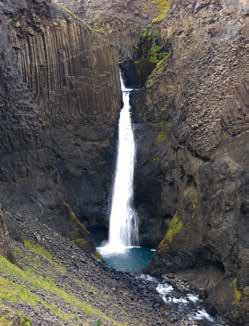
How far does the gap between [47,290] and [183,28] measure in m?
29.7

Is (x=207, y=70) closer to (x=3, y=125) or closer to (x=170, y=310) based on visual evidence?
(x=3, y=125)

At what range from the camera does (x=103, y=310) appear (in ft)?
97.1

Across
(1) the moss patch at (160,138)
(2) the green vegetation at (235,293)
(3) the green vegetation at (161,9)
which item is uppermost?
(3) the green vegetation at (161,9)

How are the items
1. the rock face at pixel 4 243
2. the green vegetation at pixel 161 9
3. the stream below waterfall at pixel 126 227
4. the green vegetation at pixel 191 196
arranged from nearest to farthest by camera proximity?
the rock face at pixel 4 243 → the stream below waterfall at pixel 126 227 → the green vegetation at pixel 191 196 → the green vegetation at pixel 161 9

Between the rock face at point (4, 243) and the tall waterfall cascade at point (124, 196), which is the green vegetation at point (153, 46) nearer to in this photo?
the tall waterfall cascade at point (124, 196)

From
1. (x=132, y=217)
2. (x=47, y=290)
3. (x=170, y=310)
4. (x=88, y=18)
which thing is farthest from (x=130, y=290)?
(x=88, y=18)

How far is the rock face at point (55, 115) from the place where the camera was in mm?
43406

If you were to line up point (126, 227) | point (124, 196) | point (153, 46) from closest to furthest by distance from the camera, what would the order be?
point (126, 227)
point (124, 196)
point (153, 46)

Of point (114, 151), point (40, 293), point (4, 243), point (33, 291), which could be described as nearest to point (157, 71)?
point (114, 151)

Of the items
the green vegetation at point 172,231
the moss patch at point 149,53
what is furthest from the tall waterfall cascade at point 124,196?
the green vegetation at point 172,231

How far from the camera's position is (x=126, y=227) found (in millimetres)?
50094

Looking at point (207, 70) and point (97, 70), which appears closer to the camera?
point (207, 70)

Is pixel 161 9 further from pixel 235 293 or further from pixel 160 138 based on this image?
pixel 235 293

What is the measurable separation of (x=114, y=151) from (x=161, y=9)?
17094 millimetres
